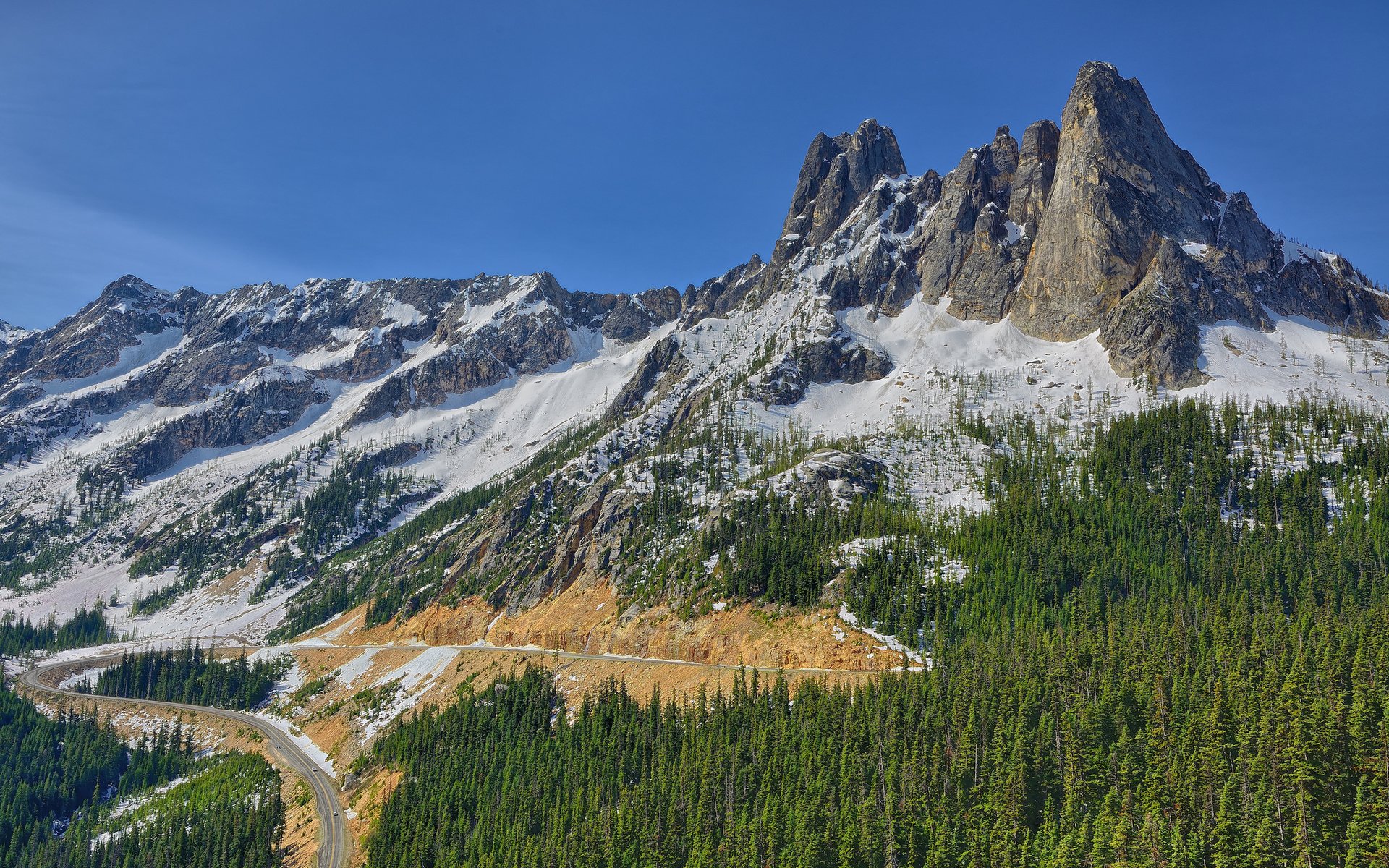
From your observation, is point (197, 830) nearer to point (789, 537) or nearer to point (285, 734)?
point (285, 734)

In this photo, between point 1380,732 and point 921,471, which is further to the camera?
point 921,471

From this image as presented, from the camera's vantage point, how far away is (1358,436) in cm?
15288

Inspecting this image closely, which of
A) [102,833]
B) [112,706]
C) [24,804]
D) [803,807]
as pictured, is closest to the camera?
[803,807]

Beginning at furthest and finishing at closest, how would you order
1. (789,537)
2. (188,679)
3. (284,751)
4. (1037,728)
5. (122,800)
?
(188,679) < (789,537) < (122,800) < (284,751) < (1037,728)

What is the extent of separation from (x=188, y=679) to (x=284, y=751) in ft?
203

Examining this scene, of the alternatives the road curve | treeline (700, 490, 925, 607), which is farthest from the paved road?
the road curve

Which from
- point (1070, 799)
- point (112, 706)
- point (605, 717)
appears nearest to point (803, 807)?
point (1070, 799)

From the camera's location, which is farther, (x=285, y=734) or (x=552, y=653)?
(x=285, y=734)

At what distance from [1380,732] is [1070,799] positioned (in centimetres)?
2230

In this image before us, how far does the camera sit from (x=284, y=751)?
130 meters

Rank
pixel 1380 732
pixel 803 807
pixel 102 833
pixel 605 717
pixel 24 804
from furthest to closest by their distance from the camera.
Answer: pixel 24 804 → pixel 102 833 → pixel 605 717 → pixel 803 807 → pixel 1380 732

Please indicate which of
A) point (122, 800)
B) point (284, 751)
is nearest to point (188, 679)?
point (122, 800)

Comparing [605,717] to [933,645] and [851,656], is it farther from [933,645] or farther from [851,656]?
[933,645]

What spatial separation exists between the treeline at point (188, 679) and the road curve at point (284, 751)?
2.94 m
